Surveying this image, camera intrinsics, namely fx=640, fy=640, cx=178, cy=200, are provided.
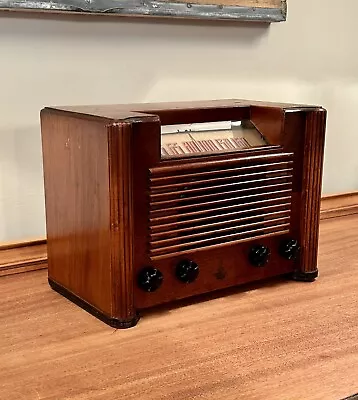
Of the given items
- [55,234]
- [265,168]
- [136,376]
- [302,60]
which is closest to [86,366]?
[136,376]

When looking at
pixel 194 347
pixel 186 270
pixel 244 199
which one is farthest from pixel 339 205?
pixel 194 347

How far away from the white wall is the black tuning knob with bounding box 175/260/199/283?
15.8 inches

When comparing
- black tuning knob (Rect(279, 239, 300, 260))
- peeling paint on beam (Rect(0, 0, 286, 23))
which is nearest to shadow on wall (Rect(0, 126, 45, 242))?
peeling paint on beam (Rect(0, 0, 286, 23))

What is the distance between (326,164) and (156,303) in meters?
0.91

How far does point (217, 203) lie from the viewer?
1.09m

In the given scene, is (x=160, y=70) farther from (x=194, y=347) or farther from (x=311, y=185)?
(x=194, y=347)

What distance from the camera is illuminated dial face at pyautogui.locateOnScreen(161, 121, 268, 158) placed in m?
1.12

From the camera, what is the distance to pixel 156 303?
108 cm

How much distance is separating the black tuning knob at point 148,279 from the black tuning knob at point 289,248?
0.90ft

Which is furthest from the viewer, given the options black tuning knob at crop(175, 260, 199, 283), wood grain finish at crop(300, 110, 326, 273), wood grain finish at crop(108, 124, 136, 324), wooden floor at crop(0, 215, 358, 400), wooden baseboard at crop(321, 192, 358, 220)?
wooden baseboard at crop(321, 192, 358, 220)

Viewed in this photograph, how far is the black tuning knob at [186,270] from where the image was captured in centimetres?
108

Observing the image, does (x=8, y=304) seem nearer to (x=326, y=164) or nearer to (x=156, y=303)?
(x=156, y=303)

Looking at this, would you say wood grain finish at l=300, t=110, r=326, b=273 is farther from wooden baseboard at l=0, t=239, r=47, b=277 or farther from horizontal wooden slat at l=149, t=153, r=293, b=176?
wooden baseboard at l=0, t=239, r=47, b=277

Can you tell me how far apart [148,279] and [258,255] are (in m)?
0.23
